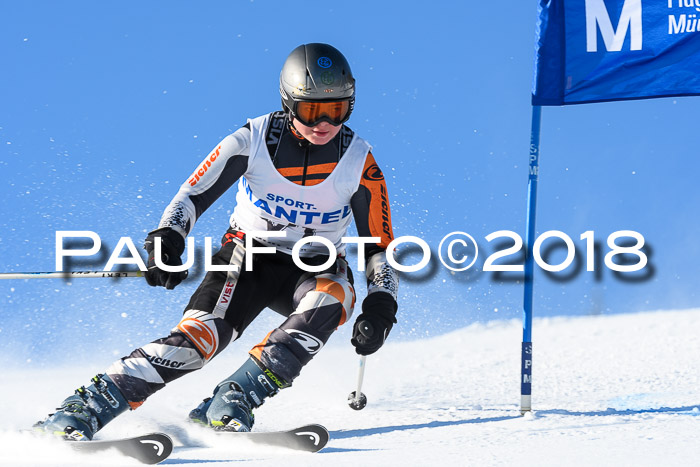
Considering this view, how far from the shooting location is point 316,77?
16.0 feet

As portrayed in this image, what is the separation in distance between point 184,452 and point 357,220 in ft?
5.97

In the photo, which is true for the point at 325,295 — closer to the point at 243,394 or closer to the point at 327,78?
the point at 243,394

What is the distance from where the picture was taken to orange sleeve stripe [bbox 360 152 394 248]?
17.1ft

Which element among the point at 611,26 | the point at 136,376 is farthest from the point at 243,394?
the point at 611,26

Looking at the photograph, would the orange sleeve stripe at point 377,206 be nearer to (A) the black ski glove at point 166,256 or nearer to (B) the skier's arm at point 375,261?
(B) the skier's arm at point 375,261

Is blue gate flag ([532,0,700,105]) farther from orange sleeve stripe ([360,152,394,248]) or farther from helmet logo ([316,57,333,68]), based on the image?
helmet logo ([316,57,333,68])

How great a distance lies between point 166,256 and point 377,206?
1.39 meters

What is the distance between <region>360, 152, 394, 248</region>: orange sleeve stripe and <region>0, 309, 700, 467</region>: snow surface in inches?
48.8

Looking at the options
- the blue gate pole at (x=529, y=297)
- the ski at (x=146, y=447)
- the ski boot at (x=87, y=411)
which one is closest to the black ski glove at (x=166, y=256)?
the ski boot at (x=87, y=411)

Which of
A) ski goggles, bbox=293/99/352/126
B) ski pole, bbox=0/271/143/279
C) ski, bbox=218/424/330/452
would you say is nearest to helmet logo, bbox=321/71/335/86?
ski goggles, bbox=293/99/352/126

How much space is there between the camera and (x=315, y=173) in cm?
513

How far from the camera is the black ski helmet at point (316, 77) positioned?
192 inches

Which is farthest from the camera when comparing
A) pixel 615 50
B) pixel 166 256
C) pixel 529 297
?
pixel 615 50

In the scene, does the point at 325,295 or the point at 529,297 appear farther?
the point at 529,297
